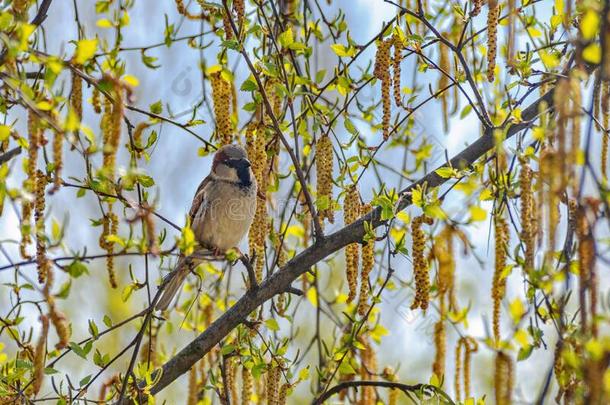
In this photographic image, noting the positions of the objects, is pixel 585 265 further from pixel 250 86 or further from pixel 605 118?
pixel 250 86

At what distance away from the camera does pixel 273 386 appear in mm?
3777

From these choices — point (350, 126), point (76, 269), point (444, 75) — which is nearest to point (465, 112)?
point (444, 75)

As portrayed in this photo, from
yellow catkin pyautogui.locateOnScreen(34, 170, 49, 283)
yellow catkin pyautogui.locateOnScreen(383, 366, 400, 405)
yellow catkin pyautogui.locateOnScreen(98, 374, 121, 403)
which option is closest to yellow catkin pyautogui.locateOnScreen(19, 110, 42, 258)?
yellow catkin pyautogui.locateOnScreen(34, 170, 49, 283)

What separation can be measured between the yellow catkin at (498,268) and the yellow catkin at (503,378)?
18.6 inches

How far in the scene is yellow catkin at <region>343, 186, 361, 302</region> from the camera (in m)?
3.59

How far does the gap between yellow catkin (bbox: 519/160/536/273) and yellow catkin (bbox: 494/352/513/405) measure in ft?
1.09

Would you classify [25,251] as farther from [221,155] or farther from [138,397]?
[221,155]

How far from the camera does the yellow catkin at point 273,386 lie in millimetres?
3746

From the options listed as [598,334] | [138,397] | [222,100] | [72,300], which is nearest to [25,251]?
[138,397]

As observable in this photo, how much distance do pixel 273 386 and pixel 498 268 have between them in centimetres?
117

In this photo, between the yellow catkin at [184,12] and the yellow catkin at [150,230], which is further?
the yellow catkin at [184,12]

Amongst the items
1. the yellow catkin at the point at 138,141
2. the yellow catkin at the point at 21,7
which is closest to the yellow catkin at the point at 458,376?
the yellow catkin at the point at 138,141

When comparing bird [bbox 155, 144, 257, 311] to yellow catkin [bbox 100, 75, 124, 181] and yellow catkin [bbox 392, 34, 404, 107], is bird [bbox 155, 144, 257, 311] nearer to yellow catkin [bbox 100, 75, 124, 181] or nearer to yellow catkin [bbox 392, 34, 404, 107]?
yellow catkin [bbox 392, 34, 404, 107]

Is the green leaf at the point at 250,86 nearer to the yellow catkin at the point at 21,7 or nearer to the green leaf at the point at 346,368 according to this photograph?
the yellow catkin at the point at 21,7
